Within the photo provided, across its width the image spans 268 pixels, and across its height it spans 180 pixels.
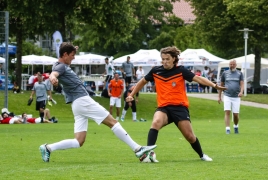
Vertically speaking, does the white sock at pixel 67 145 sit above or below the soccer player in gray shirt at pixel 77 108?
below

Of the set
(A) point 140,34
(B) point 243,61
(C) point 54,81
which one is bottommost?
(B) point 243,61

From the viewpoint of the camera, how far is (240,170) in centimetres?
1066

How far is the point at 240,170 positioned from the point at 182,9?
90.2 metres

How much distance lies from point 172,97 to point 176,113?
0.87 feet

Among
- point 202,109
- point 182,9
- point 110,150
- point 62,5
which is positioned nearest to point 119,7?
point 62,5

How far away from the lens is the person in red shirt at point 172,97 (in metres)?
11.9

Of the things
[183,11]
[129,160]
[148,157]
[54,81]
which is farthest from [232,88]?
[183,11]

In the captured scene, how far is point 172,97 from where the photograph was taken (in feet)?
39.5

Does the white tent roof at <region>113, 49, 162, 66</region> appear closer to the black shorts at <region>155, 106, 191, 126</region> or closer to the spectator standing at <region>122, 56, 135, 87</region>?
the spectator standing at <region>122, 56, 135, 87</region>

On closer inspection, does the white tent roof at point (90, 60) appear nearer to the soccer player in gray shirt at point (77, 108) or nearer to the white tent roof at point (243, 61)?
the white tent roof at point (243, 61)

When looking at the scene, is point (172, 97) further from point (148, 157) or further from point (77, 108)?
point (77, 108)

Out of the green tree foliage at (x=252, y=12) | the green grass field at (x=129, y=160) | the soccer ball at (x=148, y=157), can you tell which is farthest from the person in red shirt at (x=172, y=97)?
the green tree foliage at (x=252, y=12)

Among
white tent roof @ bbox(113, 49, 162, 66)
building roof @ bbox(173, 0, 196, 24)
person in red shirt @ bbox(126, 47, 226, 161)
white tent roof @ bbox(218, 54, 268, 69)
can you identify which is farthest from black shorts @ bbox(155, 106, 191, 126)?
building roof @ bbox(173, 0, 196, 24)

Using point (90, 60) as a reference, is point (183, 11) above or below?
above
